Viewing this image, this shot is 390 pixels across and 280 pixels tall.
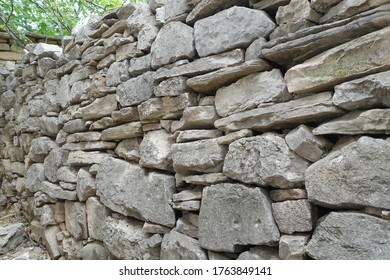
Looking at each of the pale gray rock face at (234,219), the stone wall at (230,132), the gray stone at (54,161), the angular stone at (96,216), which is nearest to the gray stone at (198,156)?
the stone wall at (230,132)

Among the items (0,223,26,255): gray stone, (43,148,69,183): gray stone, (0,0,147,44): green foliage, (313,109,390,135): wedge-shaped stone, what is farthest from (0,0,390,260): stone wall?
(0,0,147,44): green foliage

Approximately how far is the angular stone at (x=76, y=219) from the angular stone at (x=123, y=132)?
2.19ft

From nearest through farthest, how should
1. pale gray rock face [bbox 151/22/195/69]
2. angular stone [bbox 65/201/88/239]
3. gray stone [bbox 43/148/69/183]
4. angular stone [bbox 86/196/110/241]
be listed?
pale gray rock face [bbox 151/22/195/69] < angular stone [bbox 86/196/110/241] < angular stone [bbox 65/201/88/239] < gray stone [bbox 43/148/69/183]

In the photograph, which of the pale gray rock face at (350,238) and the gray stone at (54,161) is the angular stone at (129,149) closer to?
the gray stone at (54,161)

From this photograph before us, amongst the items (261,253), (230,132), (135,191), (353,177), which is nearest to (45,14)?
(135,191)

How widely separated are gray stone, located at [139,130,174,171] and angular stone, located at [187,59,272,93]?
39 centimetres

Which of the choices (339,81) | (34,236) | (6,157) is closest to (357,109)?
(339,81)

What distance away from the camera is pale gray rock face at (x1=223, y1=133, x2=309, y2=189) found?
1.37m

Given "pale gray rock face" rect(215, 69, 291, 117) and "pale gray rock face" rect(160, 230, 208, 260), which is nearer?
"pale gray rock face" rect(215, 69, 291, 117)

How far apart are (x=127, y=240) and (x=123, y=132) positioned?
2.39ft

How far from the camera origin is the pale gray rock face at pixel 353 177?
3.74 feet

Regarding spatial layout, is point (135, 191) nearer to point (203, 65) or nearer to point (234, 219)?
point (234, 219)

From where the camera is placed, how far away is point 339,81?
1266mm

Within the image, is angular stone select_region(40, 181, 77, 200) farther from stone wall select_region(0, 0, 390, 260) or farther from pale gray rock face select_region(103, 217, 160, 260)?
pale gray rock face select_region(103, 217, 160, 260)
